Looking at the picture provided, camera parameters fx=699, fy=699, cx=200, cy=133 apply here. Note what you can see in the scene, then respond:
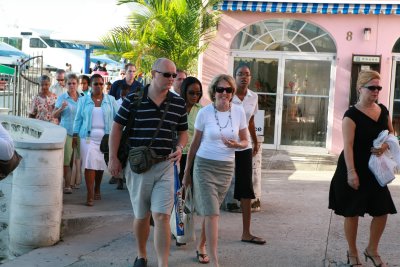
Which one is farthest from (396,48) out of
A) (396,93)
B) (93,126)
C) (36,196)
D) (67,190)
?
(36,196)

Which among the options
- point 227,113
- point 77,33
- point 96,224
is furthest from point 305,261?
point 77,33

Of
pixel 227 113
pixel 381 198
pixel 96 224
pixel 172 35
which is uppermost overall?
pixel 172 35

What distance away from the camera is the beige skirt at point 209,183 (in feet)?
20.2

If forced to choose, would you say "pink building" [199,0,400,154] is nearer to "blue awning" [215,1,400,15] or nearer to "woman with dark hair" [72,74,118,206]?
"blue awning" [215,1,400,15]

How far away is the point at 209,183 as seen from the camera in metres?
6.20

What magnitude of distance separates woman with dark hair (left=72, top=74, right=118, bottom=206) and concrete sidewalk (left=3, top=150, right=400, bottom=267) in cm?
49

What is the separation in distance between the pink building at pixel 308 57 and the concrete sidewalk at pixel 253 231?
447cm

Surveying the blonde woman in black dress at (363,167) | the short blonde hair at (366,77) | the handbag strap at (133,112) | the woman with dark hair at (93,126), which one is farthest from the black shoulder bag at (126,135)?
the woman with dark hair at (93,126)

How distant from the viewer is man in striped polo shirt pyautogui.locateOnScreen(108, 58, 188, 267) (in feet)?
19.2

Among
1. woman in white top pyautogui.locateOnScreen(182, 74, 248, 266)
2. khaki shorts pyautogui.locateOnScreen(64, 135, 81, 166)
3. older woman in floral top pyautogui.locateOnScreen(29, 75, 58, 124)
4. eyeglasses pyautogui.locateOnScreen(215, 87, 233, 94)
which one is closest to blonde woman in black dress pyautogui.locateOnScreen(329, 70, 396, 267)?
woman in white top pyautogui.locateOnScreen(182, 74, 248, 266)

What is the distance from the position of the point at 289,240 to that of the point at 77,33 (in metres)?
15.5

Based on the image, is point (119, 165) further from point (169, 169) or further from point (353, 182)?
point (353, 182)

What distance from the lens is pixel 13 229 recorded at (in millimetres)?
7273

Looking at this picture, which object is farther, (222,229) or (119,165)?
(222,229)
